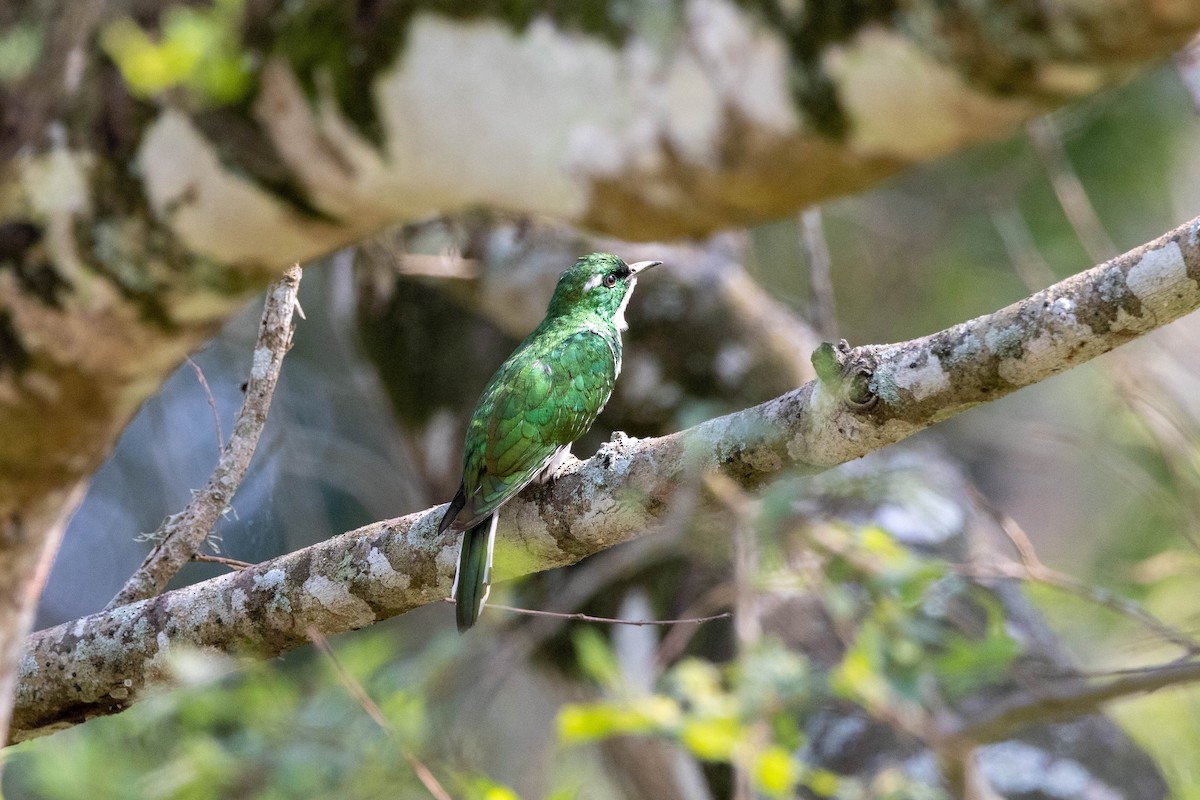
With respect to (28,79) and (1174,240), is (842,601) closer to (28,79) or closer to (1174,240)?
(1174,240)

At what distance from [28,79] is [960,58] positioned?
162cm

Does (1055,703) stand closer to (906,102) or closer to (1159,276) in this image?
(1159,276)

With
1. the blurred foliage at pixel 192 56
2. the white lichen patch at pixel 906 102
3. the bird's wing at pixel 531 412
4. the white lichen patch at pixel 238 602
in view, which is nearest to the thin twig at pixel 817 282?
the bird's wing at pixel 531 412

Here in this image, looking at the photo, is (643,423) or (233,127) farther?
(643,423)

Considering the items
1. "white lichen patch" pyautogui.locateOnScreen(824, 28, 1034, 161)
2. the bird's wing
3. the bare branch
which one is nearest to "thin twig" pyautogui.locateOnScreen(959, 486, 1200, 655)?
the bare branch

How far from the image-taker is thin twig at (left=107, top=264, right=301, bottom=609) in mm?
3102

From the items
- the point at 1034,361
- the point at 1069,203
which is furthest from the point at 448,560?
the point at 1069,203

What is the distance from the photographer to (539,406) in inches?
132

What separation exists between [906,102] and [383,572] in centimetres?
168

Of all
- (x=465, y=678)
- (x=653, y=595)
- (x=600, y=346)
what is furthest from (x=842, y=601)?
(x=653, y=595)

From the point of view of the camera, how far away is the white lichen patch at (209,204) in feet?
6.59

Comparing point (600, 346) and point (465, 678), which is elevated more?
point (600, 346)

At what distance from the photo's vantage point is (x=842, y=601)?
3471mm

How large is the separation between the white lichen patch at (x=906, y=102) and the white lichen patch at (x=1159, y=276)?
0.44 meters
